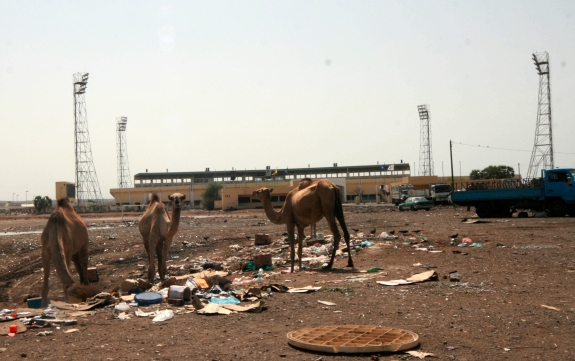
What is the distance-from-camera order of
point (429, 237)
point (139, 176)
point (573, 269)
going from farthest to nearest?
point (139, 176) < point (429, 237) < point (573, 269)

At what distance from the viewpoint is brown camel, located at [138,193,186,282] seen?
14984mm

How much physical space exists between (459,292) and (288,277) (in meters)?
4.15

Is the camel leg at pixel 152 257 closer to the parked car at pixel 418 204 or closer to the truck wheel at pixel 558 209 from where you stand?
the truck wheel at pixel 558 209

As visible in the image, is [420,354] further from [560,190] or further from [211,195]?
[211,195]

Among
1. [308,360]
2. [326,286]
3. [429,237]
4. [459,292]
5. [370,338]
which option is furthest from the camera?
[429,237]

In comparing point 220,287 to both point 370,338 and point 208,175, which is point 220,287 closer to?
point 370,338

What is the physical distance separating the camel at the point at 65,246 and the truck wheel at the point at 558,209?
25787 mm

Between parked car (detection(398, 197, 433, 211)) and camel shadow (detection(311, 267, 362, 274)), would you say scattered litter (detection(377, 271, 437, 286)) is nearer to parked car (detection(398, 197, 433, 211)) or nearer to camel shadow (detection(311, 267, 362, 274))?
camel shadow (detection(311, 267, 362, 274))

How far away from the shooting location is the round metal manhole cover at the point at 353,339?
6.89m

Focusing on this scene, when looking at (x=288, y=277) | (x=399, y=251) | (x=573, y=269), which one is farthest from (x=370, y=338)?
(x=399, y=251)

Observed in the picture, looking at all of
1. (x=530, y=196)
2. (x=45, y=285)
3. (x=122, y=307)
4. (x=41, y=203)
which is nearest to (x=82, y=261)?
(x=45, y=285)

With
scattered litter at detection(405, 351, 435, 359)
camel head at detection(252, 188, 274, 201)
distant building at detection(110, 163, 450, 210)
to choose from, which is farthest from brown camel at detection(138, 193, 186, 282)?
distant building at detection(110, 163, 450, 210)

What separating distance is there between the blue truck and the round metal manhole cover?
27170 mm

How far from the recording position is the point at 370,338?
7.36 m
